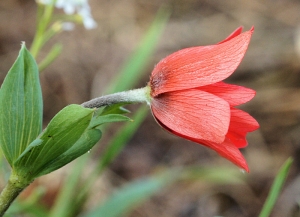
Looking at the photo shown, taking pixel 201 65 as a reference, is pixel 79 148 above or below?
below

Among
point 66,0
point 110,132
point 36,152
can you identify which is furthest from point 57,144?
point 110,132

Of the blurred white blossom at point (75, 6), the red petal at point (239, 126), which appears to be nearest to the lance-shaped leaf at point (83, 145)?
the red petal at point (239, 126)

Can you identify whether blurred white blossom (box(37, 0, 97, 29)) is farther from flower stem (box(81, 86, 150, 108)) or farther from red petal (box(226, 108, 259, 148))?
red petal (box(226, 108, 259, 148))

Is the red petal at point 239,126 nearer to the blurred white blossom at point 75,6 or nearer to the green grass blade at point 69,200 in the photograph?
the blurred white blossom at point 75,6

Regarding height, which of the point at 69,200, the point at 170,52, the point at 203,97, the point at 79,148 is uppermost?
the point at 203,97

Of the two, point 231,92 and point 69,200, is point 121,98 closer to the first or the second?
point 231,92

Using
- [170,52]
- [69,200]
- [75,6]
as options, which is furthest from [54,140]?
[170,52]

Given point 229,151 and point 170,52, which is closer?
point 229,151

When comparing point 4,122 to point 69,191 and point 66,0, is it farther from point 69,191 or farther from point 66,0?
point 69,191
